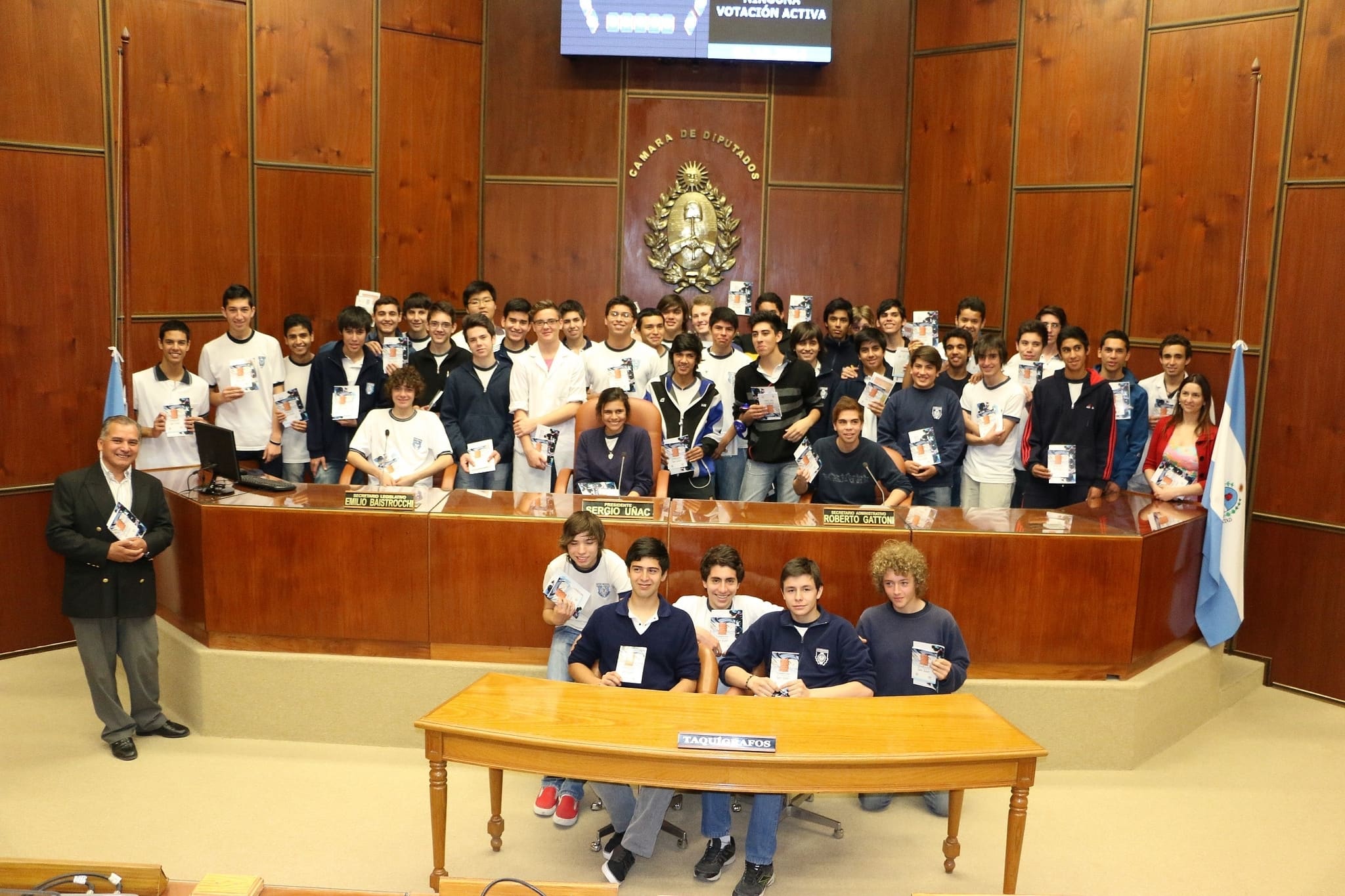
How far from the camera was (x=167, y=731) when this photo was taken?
5.21 m

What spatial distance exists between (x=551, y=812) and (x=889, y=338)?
3.74 meters

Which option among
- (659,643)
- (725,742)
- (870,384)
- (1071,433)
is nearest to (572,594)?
(659,643)

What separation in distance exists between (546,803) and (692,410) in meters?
2.22

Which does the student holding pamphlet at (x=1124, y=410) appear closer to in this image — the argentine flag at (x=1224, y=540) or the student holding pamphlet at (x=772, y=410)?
the argentine flag at (x=1224, y=540)

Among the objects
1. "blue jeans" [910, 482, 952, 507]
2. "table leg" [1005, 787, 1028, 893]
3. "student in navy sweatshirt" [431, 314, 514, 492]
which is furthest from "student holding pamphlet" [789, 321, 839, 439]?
"table leg" [1005, 787, 1028, 893]

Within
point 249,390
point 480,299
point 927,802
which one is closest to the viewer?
point 927,802

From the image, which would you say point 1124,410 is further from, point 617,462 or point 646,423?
point 617,462

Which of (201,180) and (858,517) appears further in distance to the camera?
(201,180)

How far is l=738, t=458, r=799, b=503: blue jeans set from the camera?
20.1 ft

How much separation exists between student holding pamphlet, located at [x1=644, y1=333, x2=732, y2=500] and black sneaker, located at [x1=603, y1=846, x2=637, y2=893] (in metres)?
2.18

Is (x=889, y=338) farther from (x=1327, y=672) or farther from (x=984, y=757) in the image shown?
(x=984, y=757)

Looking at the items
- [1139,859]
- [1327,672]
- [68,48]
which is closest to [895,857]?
[1139,859]

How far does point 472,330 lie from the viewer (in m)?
6.15

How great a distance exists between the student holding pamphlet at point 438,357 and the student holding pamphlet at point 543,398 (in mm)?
399
